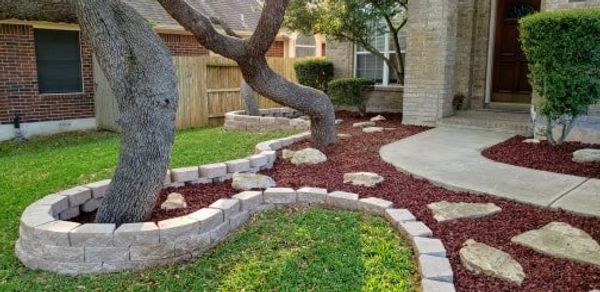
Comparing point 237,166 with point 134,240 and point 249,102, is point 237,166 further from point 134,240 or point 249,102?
point 249,102

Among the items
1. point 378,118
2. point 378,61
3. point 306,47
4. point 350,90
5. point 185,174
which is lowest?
point 185,174

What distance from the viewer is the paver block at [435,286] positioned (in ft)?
8.59

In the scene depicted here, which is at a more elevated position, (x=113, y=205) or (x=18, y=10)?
(x=18, y=10)

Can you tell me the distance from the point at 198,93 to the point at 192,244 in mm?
7939

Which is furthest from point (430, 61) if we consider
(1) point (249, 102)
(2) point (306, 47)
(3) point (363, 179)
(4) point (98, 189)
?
(2) point (306, 47)

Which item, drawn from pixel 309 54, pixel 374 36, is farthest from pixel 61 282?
pixel 309 54

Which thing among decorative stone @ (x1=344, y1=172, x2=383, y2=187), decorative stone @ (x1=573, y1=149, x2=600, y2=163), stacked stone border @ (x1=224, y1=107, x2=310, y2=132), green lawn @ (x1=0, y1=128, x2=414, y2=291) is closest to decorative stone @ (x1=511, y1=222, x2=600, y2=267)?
green lawn @ (x1=0, y1=128, x2=414, y2=291)

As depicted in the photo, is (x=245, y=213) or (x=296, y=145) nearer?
(x=245, y=213)

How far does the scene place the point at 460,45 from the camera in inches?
363

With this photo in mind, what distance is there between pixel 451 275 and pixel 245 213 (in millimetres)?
1871

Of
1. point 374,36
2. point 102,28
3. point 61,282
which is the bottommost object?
point 61,282

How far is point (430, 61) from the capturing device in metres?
8.45

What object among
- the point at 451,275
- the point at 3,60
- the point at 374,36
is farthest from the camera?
the point at 374,36

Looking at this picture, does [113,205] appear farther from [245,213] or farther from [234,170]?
[234,170]
